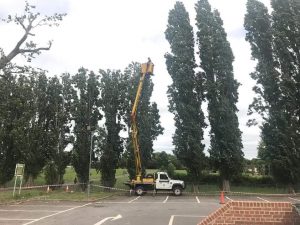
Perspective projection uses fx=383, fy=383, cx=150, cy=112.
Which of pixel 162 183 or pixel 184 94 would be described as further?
pixel 184 94

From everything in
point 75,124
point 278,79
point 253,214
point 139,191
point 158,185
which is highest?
point 278,79

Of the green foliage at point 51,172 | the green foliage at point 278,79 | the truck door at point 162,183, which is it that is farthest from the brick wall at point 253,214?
the green foliage at point 51,172

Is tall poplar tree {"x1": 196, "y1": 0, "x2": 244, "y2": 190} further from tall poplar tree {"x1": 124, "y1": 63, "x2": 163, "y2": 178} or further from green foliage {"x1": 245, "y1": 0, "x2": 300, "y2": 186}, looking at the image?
tall poplar tree {"x1": 124, "y1": 63, "x2": 163, "y2": 178}

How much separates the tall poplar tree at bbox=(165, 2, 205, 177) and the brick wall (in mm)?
26948

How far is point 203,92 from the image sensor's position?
3875 cm

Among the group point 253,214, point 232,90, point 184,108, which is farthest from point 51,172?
point 253,214

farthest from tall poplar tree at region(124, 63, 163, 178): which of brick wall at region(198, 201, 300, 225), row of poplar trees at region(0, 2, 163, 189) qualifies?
brick wall at region(198, 201, 300, 225)

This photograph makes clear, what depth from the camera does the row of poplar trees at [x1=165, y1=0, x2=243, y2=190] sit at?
36438mm

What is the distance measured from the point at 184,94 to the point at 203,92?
2033 millimetres

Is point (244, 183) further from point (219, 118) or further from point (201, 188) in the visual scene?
point (219, 118)

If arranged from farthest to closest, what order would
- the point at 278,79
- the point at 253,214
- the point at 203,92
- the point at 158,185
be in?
1. the point at 203,92
2. the point at 278,79
3. the point at 158,185
4. the point at 253,214

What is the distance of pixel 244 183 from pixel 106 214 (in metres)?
27.9

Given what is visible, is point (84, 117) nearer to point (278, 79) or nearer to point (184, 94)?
point (184, 94)

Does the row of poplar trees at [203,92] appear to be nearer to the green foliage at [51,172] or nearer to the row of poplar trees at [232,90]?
the row of poplar trees at [232,90]
